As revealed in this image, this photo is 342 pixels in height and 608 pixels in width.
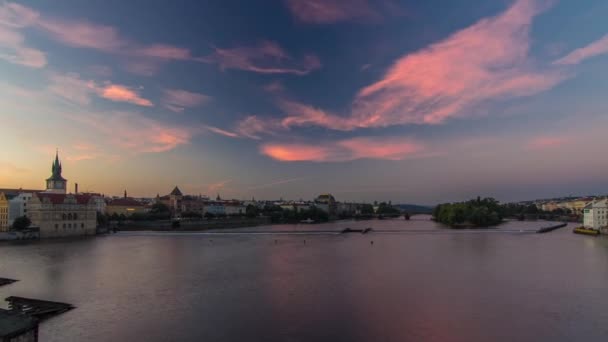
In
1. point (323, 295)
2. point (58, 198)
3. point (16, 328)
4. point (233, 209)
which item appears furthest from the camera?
point (233, 209)

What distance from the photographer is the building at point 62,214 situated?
1494 inches

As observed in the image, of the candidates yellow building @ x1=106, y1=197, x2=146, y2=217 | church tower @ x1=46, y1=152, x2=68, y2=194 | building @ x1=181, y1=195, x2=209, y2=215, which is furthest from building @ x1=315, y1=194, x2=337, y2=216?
church tower @ x1=46, y1=152, x2=68, y2=194

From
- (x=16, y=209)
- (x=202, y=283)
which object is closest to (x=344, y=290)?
(x=202, y=283)

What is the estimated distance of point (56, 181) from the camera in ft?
194

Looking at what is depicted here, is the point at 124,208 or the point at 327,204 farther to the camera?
the point at 327,204

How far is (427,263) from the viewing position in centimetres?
2091

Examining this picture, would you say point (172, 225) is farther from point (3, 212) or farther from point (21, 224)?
point (3, 212)

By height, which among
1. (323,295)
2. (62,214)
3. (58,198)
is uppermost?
(58,198)

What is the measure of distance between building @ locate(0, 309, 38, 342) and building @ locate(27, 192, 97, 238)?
122 ft

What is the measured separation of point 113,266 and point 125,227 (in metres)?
32.2

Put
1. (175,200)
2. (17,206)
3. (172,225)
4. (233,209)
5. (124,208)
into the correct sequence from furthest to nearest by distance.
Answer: (233,209), (175,200), (124,208), (172,225), (17,206)

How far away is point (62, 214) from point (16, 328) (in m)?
38.9

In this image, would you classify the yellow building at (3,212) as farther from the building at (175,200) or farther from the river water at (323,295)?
the building at (175,200)

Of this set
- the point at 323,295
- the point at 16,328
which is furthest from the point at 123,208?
the point at 16,328
